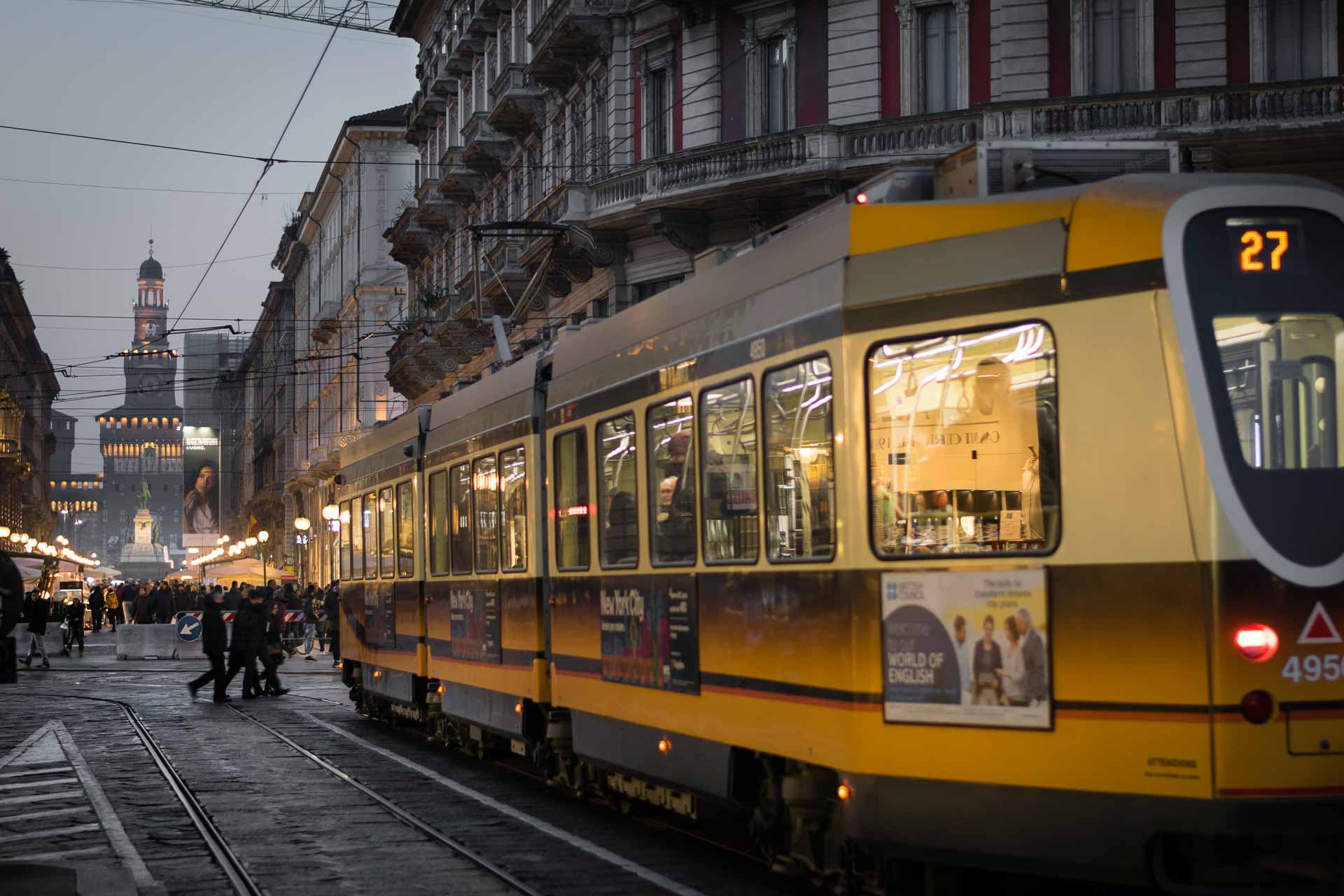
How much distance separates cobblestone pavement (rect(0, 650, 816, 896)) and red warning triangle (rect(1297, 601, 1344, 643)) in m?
3.34

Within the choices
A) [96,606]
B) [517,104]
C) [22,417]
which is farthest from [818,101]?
[22,417]

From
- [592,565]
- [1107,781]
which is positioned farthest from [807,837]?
[592,565]

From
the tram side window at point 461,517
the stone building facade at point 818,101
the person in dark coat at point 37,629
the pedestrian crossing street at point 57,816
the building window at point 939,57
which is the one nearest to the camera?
the pedestrian crossing street at point 57,816

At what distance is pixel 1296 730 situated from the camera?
6.92m

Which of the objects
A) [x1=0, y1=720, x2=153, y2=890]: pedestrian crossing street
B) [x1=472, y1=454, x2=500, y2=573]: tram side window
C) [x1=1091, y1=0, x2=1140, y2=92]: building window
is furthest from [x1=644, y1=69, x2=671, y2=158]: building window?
[x1=472, y1=454, x2=500, y2=573]: tram side window

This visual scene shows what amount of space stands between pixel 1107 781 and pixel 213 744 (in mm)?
13229

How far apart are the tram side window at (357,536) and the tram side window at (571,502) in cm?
835

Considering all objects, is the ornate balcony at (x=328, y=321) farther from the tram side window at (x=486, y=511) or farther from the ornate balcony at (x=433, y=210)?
the tram side window at (x=486, y=511)

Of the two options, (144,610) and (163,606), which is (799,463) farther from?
(163,606)

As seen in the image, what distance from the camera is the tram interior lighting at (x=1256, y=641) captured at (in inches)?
270

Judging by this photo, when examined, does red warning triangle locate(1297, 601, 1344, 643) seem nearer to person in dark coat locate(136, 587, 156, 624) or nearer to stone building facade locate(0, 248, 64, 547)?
person in dark coat locate(136, 587, 156, 624)

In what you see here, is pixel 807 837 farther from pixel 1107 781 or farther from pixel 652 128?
pixel 652 128

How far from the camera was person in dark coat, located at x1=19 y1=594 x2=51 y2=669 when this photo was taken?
34406mm

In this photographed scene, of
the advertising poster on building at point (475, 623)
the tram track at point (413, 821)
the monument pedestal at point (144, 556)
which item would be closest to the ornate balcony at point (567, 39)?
the tram track at point (413, 821)
